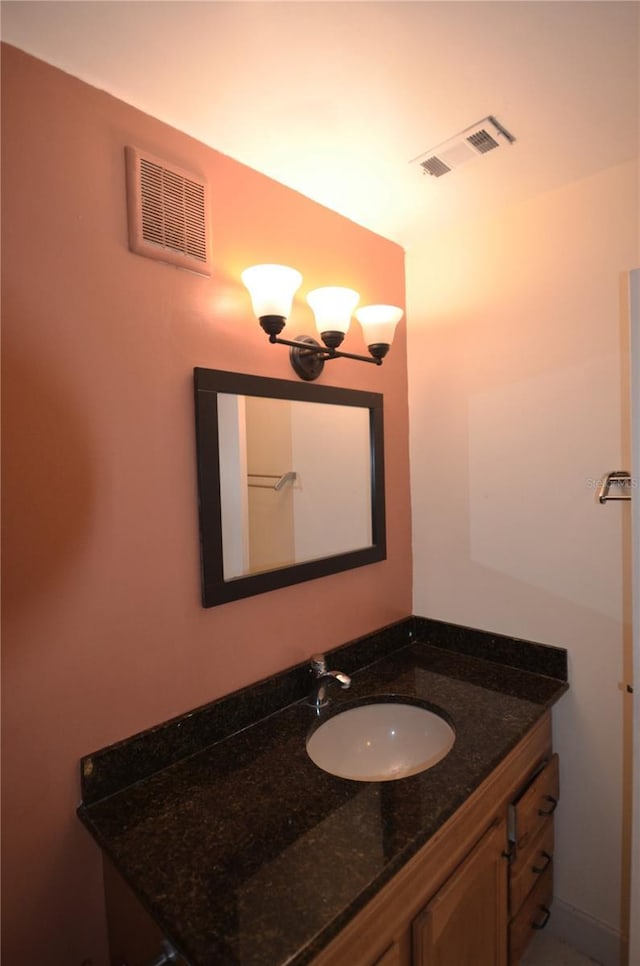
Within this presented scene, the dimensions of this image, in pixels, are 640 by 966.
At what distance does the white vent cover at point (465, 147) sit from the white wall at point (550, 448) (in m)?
0.35

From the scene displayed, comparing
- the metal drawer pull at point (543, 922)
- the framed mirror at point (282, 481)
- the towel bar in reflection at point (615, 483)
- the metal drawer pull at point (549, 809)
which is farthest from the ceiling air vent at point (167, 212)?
the metal drawer pull at point (543, 922)

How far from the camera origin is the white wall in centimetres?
147

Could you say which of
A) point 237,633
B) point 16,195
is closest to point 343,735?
point 237,633

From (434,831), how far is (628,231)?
1.65 m

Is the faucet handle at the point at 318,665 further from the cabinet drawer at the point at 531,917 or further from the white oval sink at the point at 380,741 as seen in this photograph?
the cabinet drawer at the point at 531,917

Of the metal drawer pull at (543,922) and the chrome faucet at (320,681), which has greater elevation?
the chrome faucet at (320,681)

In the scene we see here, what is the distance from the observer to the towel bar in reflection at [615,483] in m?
1.38

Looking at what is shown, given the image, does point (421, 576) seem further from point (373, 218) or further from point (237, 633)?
point (373, 218)

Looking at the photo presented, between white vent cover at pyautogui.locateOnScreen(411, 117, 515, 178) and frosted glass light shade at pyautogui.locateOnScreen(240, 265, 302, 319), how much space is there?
1.75ft

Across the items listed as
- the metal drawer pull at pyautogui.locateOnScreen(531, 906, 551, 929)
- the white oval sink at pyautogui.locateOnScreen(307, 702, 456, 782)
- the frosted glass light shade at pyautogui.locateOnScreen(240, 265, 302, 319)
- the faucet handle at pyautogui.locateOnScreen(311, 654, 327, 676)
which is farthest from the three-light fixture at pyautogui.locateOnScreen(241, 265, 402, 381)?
the metal drawer pull at pyautogui.locateOnScreen(531, 906, 551, 929)

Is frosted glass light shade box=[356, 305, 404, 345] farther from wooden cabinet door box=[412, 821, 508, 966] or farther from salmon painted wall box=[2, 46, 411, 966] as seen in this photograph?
wooden cabinet door box=[412, 821, 508, 966]

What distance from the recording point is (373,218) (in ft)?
5.52

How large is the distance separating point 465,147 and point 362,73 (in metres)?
0.40

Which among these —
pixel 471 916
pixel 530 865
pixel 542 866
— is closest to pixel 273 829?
pixel 471 916
